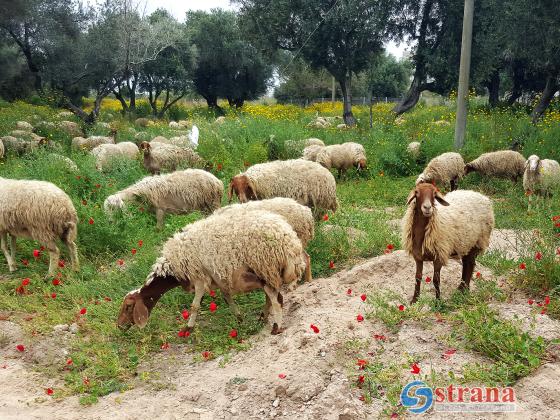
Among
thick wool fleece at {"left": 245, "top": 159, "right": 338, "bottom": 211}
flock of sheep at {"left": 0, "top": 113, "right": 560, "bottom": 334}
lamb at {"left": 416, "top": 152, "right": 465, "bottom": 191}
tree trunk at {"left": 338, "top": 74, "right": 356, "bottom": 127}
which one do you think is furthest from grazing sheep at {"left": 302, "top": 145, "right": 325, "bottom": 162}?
tree trunk at {"left": 338, "top": 74, "right": 356, "bottom": 127}

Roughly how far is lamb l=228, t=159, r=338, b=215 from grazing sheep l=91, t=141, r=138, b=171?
15.1ft

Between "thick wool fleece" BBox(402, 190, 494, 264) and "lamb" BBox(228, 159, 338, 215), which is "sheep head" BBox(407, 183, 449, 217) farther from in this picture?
"lamb" BBox(228, 159, 338, 215)

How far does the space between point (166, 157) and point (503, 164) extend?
8.40 metres

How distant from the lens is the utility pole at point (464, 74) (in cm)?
1190

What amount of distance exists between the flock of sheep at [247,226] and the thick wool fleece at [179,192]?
0.06 feet

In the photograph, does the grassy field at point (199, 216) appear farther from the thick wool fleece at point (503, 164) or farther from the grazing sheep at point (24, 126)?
the grazing sheep at point (24, 126)

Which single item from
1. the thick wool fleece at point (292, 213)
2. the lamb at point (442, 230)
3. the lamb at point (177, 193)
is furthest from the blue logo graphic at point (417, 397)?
the lamb at point (177, 193)

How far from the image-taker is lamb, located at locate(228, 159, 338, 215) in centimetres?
800

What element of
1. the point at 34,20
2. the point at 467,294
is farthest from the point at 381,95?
the point at 467,294

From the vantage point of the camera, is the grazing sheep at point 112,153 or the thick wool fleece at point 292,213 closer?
the thick wool fleece at point 292,213

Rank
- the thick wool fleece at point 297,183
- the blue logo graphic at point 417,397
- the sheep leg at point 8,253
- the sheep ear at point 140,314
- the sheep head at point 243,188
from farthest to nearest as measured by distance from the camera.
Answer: the thick wool fleece at point 297,183 → the sheep head at point 243,188 → the sheep leg at point 8,253 → the sheep ear at point 140,314 → the blue logo graphic at point 417,397

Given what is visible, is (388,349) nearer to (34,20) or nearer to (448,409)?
(448,409)

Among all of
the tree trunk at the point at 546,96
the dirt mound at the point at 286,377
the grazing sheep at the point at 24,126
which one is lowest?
the dirt mound at the point at 286,377

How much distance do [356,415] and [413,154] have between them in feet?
34.8
